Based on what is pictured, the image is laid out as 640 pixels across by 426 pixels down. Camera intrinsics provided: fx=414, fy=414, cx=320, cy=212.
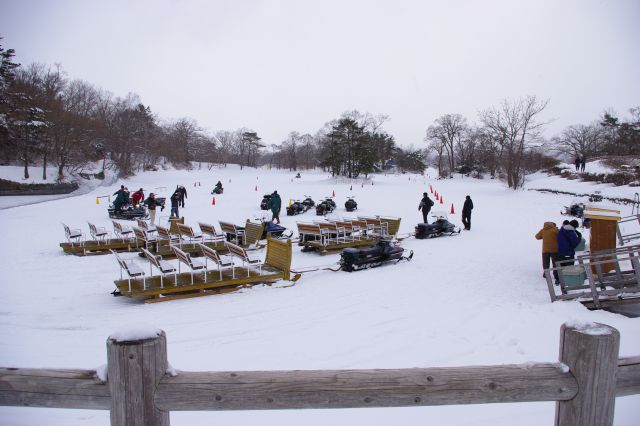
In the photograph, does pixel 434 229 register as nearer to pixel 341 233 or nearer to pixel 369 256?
pixel 341 233

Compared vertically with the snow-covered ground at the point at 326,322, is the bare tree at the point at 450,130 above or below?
above

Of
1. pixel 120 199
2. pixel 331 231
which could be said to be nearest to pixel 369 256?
pixel 331 231

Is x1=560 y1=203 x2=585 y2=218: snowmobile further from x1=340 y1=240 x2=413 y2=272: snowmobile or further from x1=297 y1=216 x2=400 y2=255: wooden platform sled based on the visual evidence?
x1=340 y1=240 x2=413 y2=272: snowmobile

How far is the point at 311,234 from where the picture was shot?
1388cm

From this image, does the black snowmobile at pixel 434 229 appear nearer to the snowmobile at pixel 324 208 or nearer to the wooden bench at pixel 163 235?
the snowmobile at pixel 324 208

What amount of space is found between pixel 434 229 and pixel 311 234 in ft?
17.6

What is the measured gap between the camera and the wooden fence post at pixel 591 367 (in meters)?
2.03

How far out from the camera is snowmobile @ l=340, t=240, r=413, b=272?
10.9 meters

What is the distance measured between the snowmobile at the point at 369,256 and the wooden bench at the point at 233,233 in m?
4.67

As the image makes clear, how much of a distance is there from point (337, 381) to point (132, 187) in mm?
45810

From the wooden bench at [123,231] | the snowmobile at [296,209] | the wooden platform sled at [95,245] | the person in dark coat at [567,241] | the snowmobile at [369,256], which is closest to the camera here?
the person in dark coat at [567,241]

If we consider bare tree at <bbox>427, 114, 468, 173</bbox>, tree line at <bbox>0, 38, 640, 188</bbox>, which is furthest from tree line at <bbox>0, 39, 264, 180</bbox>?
bare tree at <bbox>427, 114, 468, 173</bbox>

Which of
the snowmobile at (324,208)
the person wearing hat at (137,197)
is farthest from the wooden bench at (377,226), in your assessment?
the person wearing hat at (137,197)

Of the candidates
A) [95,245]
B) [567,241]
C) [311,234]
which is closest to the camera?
[567,241]
